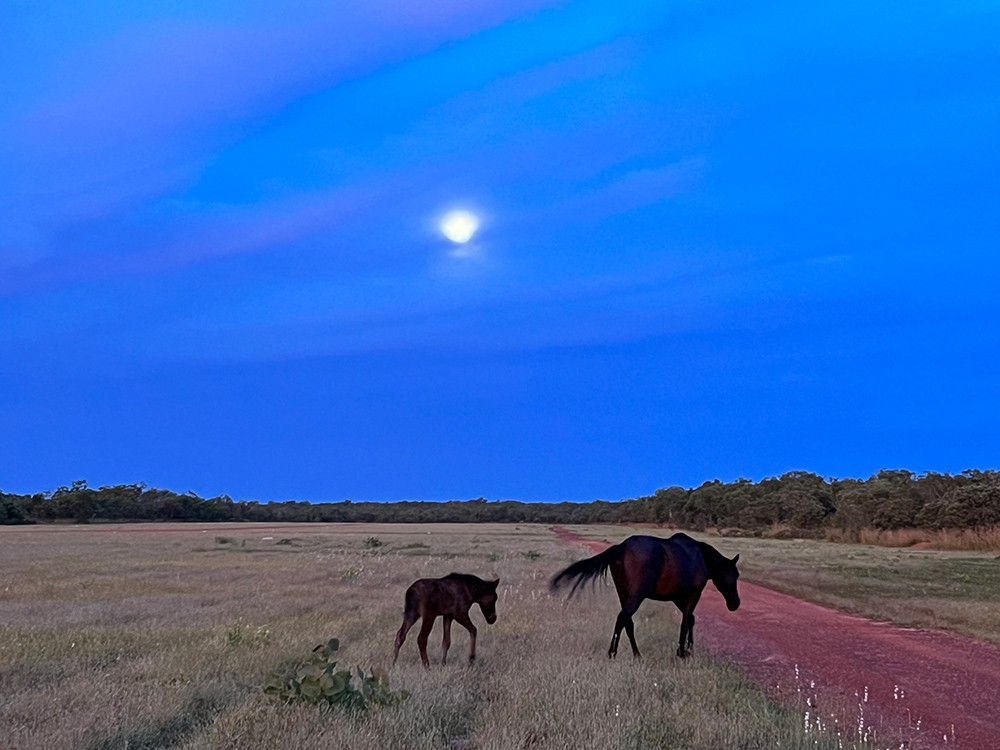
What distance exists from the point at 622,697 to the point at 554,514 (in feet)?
560

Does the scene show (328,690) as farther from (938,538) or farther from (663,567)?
(938,538)

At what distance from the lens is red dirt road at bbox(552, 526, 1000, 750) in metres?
Result: 8.59

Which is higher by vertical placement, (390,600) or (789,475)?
(789,475)

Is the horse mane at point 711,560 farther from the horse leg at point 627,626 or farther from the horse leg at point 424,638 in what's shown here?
the horse leg at point 424,638

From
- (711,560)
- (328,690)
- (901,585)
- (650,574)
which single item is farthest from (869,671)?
(901,585)

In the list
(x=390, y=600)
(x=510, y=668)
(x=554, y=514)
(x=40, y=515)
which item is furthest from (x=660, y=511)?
(x=510, y=668)

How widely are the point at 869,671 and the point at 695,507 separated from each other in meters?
92.0

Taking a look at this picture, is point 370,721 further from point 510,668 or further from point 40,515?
point 40,515

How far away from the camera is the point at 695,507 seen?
101m

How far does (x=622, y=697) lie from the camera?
8477 mm

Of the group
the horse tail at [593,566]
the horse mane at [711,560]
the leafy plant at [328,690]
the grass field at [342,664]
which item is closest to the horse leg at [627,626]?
the grass field at [342,664]

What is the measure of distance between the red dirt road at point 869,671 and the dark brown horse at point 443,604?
146 inches

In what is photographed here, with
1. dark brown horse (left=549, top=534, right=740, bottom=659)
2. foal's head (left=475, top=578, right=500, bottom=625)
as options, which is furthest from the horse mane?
foal's head (left=475, top=578, right=500, bottom=625)

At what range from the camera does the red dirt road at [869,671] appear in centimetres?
859
